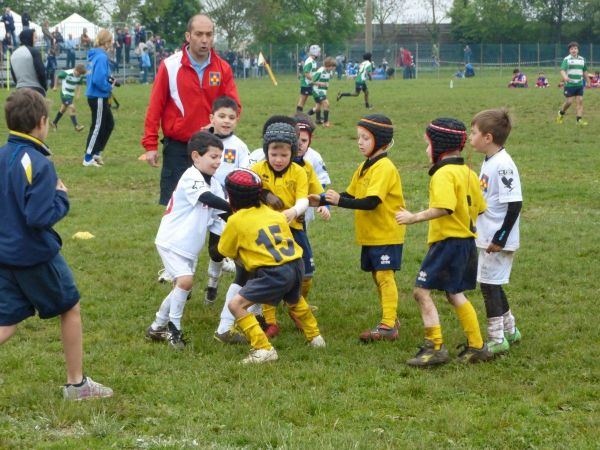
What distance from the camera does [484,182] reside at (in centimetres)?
655

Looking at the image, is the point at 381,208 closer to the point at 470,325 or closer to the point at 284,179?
the point at 284,179

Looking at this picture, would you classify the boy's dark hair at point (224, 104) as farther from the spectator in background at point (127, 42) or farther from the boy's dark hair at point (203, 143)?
the spectator in background at point (127, 42)

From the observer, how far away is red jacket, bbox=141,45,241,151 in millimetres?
8094

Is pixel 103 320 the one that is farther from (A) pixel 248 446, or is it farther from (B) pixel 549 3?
(B) pixel 549 3

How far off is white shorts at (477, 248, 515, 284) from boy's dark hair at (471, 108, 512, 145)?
808mm

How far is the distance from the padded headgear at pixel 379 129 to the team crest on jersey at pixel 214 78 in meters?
1.90

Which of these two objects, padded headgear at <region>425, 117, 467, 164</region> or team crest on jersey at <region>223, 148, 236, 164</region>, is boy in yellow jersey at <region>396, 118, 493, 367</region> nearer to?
padded headgear at <region>425, 117, 467, 164</region>

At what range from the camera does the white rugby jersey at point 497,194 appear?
638 cm

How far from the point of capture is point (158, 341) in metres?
6.80

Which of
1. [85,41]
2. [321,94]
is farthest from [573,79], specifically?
[85,41]

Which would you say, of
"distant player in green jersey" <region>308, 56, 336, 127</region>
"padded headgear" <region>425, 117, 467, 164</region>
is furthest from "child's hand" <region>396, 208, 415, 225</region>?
"distant player in green jersey" <region>308, 56, 336, 127</region>

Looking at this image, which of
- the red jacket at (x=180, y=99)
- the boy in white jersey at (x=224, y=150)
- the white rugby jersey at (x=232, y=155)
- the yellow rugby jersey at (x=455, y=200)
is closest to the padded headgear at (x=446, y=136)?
the yellow rugby jersey at (x=455, y=200)

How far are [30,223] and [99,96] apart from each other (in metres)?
10.9

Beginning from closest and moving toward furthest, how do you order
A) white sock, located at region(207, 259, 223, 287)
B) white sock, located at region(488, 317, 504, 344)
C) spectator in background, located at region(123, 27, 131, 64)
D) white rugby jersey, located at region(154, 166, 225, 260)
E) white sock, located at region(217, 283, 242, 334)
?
white sock, located at region(488, 317, 504, 344)
white rugby jersey, located at region(154, 166, 225, 260)
white sock, located at region(217, 283, 242, 334)
white sock, located at region(207, 259, 223, 287)
spectator in background, located at region(123, 27, 131, 64)
